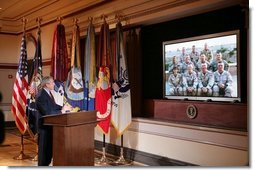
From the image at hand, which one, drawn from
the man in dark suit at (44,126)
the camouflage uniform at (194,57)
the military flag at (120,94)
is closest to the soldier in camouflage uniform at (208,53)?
the camouflage uniform at (194,57)

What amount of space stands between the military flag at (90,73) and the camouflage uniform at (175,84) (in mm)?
1058

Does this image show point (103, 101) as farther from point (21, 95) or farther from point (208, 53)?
point (208, 53)

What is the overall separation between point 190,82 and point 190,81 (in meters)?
0.01

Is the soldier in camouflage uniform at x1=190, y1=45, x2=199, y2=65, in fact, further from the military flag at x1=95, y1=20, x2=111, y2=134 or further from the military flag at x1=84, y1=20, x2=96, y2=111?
the military flag at x1=84, y1=20, x2=96, y2=111

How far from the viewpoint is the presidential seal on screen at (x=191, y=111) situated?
4145mm

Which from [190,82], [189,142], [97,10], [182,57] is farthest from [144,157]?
[97,10]

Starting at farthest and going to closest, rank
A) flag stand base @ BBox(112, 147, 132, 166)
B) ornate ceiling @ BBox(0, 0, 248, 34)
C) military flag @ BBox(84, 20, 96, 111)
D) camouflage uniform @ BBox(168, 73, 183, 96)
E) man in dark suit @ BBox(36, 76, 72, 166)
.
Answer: military flag @ BBox(84, 20, 96, 111)
flag stand base @ BBox(112, 147, 132, 166)
camouflage uniform @ BBox(168, 73, 183, 96)
ornate ceiling @ BBox(0, 0, 248, 34)
man in dark suit @ BBox(36, 76, 72, 166)

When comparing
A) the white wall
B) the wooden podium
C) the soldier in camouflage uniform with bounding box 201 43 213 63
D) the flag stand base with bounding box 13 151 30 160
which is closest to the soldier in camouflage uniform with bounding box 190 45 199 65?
the soldier in camouflage uniform with bounding box 201 43 213 63

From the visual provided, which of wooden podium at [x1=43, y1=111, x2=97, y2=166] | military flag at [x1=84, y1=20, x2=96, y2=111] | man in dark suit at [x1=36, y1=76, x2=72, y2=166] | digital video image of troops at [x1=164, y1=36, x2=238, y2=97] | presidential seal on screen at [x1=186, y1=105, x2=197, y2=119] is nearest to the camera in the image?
wooden podium at [x1=43, y1=111, x2=97, y2=166]

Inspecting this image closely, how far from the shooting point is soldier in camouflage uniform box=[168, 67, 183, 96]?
442cm

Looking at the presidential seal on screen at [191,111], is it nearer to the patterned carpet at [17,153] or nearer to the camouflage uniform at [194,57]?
the camouflage uniform at [194,57]

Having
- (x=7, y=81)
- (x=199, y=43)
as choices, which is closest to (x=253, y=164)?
(x=199, y=43)

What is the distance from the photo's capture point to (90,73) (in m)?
4.73

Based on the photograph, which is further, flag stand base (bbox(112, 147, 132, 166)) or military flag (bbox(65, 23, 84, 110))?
military flag (bbox(65, 23, 84, 110))
